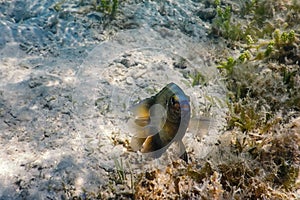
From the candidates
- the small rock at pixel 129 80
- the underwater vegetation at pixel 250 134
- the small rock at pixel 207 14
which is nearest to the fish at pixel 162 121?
the underwater vegetation at pixel 250 134

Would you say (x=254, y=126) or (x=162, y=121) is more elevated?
(x=162, y=121)

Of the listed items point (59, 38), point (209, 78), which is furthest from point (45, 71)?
point (209, 78)

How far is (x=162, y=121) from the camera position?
280 centimetres

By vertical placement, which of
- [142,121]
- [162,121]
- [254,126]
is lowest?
[254,126]

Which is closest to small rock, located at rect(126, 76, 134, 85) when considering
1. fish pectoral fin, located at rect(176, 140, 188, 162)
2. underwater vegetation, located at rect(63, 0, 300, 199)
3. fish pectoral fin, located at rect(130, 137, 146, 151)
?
underwater vegetation, located at rect(63, 0, 300, 199)

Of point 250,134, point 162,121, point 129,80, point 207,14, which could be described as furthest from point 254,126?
point 207,14

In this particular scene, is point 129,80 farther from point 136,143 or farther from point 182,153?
point 182,153

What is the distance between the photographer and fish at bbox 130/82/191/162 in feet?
8.80

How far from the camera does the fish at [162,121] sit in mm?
2682

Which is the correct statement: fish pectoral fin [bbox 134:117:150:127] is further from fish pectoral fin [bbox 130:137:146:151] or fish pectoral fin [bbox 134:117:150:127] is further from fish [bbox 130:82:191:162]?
fish pectoral fin [bbox 130:137:146:151]

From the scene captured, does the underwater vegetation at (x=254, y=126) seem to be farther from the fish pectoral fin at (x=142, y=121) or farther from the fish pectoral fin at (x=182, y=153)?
the fish pectoral fin at (x=142, y=121)

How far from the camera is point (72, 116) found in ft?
11.5

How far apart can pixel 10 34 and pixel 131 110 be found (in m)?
2.44

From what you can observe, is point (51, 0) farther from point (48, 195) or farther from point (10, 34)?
point (48, 195)
